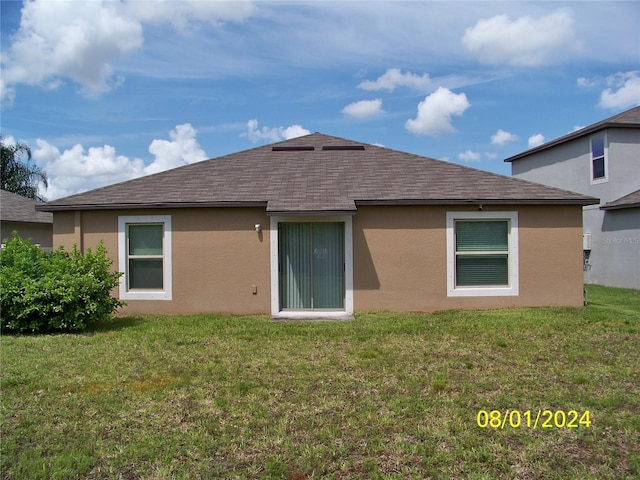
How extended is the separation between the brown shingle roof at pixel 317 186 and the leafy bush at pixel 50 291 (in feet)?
6.37

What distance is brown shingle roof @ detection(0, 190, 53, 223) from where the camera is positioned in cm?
1809

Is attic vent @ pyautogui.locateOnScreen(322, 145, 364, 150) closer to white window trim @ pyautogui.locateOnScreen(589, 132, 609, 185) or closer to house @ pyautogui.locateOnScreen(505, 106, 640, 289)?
house @ pyautogui.locateOnScreen(505, 106, 640, 289)

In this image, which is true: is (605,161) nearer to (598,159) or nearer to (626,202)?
(598,159)

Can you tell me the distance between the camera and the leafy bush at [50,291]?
A: 8.19 meters

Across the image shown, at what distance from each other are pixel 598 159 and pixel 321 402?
54.2ft

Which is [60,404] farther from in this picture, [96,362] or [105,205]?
[105,205]

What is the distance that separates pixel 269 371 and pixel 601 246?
15.7 m

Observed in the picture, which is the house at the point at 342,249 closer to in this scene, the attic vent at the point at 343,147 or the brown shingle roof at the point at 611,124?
the attic vent at the point at 343,147

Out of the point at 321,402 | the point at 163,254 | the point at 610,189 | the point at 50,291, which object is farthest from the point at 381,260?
the point at 610,189

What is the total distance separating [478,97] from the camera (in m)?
14.0

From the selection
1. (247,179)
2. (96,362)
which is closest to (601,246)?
(247,179)

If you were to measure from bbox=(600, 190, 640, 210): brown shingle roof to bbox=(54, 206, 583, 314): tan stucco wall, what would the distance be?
616 centimetres

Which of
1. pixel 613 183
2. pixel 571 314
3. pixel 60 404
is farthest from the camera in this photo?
pixel 613 183

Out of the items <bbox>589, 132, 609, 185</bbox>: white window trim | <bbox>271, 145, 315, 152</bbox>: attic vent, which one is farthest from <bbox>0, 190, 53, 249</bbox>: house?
<bbox>589, 132, 609, 185</bbox>: white window trim
